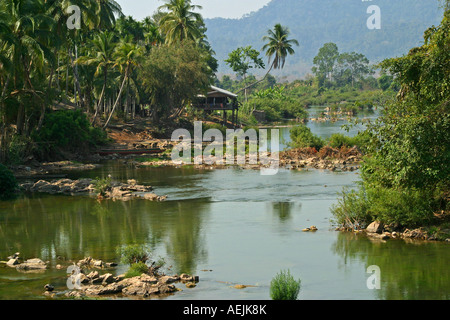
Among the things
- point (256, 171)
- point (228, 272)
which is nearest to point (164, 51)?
point (256, 171)

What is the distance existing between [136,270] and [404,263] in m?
7.57

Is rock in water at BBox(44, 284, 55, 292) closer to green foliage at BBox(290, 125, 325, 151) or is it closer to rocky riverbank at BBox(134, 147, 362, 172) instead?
rocky riverbank at BBox(134, 147, 362, 172)

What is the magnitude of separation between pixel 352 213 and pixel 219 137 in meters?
39.4

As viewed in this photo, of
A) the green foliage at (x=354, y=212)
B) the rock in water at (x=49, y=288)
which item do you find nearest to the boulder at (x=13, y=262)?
the rock in water at (x=49, y=288)

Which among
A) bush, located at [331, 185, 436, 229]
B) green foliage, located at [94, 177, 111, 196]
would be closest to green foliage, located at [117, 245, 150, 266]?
bush, located at [331, 185, 436, 229]

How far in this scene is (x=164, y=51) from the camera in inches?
2372

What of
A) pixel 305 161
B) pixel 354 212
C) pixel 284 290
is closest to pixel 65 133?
pixel 305 161

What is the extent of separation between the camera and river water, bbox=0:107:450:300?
1512cm

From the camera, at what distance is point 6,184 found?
3000 centimetres

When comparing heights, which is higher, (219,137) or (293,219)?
(219,137)

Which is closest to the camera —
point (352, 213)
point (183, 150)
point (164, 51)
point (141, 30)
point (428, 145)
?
point (428, 145)
